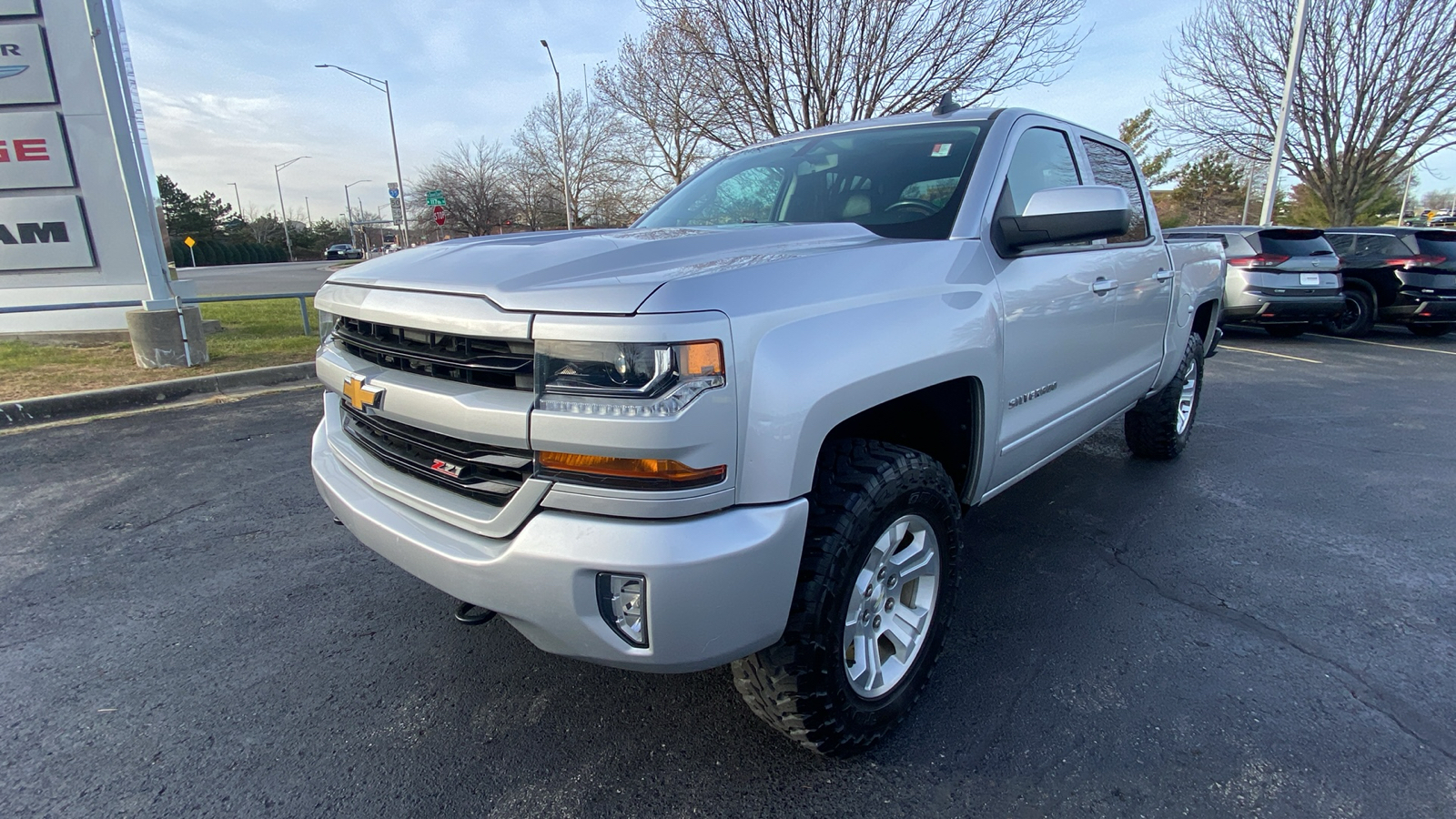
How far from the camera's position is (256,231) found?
2837 inches

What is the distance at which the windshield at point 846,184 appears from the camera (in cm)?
256

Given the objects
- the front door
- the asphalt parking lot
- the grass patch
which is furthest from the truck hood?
the grass patch

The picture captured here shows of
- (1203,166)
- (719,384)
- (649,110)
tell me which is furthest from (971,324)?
(1203,166)

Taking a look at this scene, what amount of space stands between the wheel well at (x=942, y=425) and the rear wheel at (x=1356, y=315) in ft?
40.6

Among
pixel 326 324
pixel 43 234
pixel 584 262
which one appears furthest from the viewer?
pixel 43 234

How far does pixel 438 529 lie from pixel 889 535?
1.17 metres

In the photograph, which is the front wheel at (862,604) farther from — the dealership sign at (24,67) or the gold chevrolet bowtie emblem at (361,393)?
the dealership sign at (24,67)

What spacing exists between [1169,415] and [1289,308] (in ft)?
25.1

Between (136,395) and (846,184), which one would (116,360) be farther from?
(846,184)

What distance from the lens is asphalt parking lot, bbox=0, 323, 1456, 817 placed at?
1875 mm

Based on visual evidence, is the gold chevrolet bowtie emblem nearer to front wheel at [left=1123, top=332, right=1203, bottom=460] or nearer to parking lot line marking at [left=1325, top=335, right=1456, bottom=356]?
front wheel at [left=1123, top=332, right=1203, bottom=460]

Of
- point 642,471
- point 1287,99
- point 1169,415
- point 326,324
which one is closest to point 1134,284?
point 1169,415

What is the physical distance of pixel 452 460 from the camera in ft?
5.81

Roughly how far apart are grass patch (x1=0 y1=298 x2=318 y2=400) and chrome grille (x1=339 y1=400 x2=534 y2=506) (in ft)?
16.5
